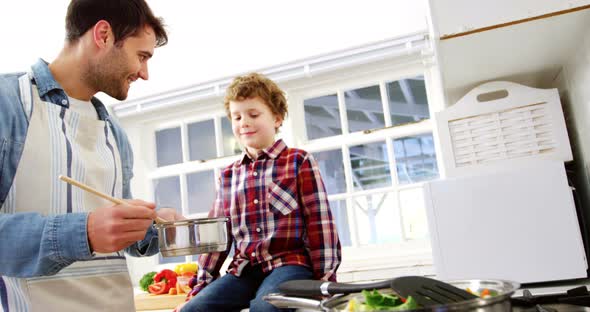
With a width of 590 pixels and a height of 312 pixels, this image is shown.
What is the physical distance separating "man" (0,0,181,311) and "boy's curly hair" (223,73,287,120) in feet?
1.15

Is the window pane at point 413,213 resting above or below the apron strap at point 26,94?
below

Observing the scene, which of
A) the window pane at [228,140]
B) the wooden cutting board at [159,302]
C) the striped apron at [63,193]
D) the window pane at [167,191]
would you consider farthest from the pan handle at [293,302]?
the window pane at [167,191]

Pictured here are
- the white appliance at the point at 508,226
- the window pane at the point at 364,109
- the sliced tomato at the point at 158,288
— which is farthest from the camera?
the window pane at the point at 364,109

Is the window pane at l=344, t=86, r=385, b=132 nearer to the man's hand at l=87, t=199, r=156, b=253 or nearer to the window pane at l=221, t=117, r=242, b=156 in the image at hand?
the window pane at l=221, t=117, r=242, b=156

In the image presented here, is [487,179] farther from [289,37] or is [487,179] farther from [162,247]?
[289,37]

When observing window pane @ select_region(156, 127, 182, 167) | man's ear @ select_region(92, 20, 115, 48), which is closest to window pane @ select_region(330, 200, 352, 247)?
window pane @ select_region(156, 127, 182, 167)

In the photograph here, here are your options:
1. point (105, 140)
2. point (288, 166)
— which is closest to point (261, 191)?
point (288, 166)

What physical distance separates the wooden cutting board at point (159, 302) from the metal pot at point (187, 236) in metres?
1.29

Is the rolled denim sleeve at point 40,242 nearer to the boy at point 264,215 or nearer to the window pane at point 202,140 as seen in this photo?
the boy at point 264,215

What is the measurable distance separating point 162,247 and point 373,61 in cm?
170

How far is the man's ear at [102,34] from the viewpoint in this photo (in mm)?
1094

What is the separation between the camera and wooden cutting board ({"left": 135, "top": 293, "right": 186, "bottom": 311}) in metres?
2.08

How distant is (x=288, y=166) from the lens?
1530 mm

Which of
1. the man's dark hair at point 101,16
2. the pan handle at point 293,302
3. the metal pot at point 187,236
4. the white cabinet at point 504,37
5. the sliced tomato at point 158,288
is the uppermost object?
the man's dark hair at point 101,16
